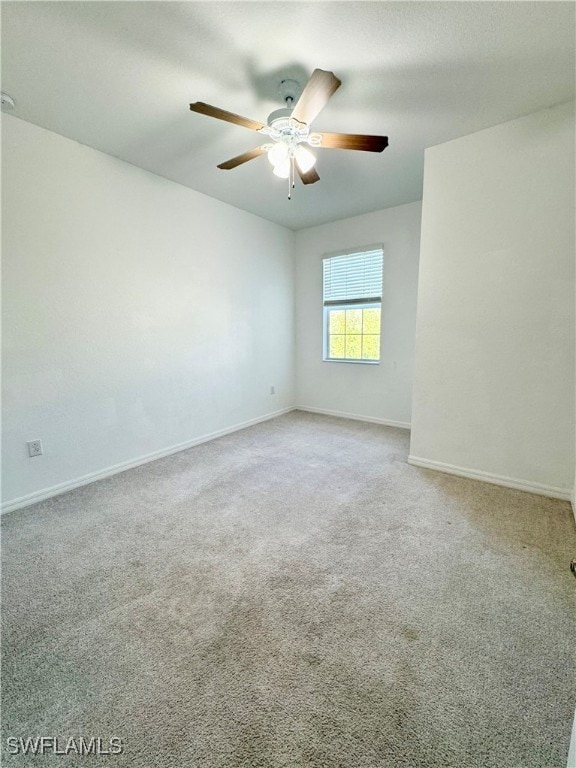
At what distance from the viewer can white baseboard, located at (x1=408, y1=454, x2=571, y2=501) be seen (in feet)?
7.63

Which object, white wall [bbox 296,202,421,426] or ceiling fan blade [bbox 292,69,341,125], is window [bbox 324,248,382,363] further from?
ceiling fan blade [bbox 292,69,341,125]

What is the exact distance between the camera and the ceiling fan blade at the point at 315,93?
1.42 metres

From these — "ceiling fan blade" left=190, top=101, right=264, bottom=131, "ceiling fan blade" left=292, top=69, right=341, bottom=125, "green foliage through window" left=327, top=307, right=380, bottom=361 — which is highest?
"ceiling fan blade" left=292, top=69, right=341, bottom=125

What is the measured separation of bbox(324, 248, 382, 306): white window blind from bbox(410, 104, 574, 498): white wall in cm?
140

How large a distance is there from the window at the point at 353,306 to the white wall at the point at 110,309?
111 cm

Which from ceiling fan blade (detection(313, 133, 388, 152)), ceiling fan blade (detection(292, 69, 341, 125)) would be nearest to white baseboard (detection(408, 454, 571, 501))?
ceiling fan blade (detection(313, 133, 388, 152))

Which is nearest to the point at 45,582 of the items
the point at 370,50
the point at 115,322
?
the point at 115,322

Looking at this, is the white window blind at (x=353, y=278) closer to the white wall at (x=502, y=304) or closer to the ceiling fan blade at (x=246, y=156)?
the white wall at (x=502, y=304)

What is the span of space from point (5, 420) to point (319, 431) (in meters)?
2.91

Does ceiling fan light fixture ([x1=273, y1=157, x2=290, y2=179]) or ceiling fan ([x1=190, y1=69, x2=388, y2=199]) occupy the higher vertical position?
ceiling fan ([x1=190, y1=69, x2=388, y2=199])

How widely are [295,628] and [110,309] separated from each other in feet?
8.74

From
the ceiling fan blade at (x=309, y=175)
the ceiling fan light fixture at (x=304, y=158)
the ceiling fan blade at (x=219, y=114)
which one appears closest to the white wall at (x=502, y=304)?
the ceiling fan blade at (x=309, y=175)

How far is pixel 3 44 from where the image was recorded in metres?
1.60

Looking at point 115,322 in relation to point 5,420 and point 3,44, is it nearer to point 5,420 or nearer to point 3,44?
point 5,420
